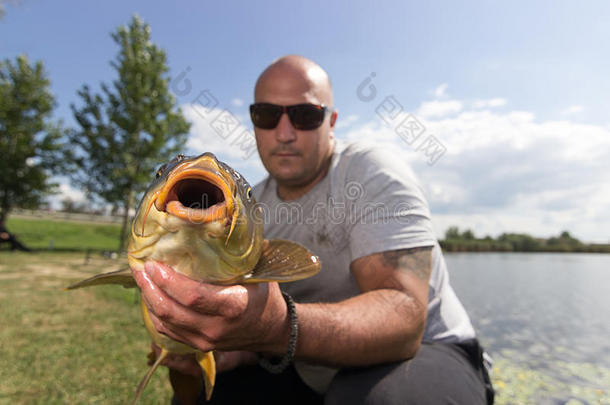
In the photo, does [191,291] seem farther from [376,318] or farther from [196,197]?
[376,318]

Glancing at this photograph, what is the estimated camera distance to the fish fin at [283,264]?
1.47m

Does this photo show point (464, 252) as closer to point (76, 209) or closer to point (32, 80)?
point (32, 80)

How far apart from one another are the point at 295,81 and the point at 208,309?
230 cm

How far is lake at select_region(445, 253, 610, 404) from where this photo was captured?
4949 mm

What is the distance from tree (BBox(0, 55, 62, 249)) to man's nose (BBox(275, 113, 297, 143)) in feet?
70.8

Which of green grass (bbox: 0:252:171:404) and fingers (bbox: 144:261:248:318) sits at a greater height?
fingers (bbox: 144:261:248:318)

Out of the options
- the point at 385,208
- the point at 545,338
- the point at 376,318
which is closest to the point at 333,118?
the point at 385,208

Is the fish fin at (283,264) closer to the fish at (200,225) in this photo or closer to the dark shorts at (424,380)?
→ the fish at (200,225)

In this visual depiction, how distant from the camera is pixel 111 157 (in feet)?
60.1

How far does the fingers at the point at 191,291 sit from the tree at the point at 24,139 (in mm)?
22821

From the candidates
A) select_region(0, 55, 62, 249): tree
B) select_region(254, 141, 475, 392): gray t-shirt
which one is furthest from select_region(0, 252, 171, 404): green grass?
select_region(0, 55, 62, 249): tree

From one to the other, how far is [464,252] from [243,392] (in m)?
52.3

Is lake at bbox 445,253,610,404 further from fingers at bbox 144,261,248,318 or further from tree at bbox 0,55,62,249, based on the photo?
tree at bbox 0,55,62,249

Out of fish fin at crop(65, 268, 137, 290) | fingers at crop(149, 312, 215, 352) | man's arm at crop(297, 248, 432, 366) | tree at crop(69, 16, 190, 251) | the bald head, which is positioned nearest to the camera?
fingers at crop(149, 312, 215, 352)
